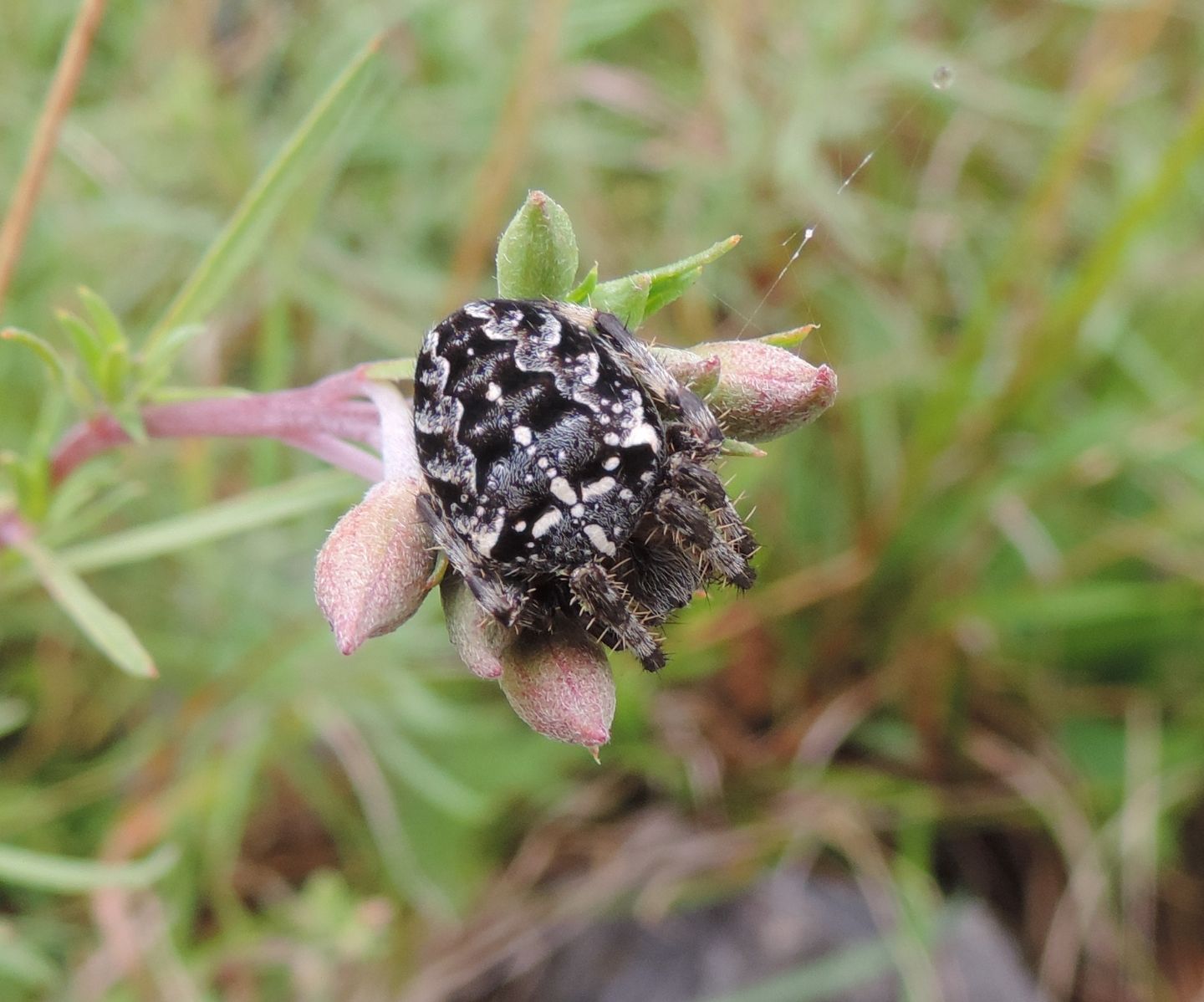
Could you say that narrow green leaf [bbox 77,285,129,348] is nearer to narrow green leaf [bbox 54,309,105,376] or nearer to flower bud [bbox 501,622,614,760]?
narrow green leaf [bbox 54,309,105,376]

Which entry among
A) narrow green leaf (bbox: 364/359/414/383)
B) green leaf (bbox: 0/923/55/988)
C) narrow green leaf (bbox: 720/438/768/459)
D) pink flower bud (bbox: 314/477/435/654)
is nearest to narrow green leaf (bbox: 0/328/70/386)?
narrow green leaf (bbox: 364/359/414/383)

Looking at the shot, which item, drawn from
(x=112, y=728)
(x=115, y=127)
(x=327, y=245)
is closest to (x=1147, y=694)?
(x=327, y=245)

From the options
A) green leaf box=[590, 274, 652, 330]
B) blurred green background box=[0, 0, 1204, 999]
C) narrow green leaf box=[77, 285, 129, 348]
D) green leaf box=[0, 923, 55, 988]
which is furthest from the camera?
blurred green background box=[0, 0, 1204, 999]

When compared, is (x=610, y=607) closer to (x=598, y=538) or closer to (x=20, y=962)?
(x=598, y=538)

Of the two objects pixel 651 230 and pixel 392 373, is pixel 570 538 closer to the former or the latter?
pixel 392 373

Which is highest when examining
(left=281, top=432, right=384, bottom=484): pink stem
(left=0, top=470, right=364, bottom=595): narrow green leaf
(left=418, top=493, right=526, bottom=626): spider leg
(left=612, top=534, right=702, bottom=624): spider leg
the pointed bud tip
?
(left=418, top=493, right=526, bottom=626): spider leg

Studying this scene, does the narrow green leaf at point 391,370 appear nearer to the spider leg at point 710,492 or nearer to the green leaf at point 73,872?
the spider leg at point 710,492

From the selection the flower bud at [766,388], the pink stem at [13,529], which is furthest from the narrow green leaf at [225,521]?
the flower bud at [766,388]
